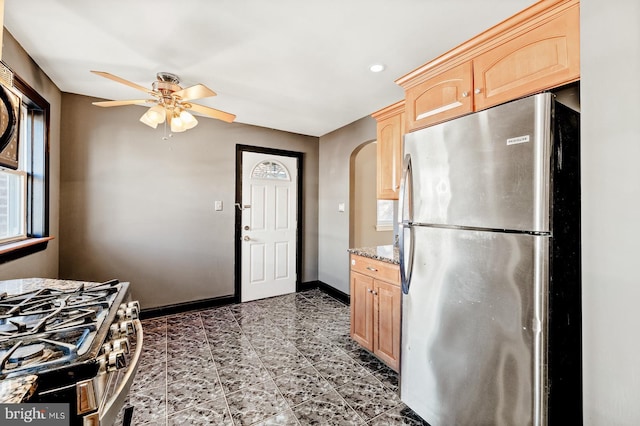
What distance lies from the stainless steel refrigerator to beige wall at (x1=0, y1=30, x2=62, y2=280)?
8.80 ft

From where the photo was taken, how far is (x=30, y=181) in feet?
7.73

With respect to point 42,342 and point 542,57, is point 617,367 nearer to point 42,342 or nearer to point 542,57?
point 542,57

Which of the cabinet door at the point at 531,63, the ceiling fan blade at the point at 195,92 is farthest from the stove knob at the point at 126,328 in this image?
the cabinet door at the point at 531,63

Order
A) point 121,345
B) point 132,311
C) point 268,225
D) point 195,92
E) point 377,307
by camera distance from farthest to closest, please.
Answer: point 268,225
point 377,307
point 195,92
point 132,311
point 121,345

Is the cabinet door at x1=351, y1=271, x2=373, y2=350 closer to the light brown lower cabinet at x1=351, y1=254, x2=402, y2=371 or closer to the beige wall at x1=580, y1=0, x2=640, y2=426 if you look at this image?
the light brown lower cabinet at x1=351, y1=254, x2=402, y2=371

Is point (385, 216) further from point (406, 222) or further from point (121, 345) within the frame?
point (121, 345)

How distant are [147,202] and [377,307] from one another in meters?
2.72

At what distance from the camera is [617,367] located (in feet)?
3.51

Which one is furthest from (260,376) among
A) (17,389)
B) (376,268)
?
(17,389)

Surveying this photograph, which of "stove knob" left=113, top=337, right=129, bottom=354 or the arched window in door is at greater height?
the arched window in door

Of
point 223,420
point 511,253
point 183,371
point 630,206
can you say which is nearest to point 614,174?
point 630,206

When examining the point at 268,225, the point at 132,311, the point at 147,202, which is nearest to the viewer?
the point at 132,311

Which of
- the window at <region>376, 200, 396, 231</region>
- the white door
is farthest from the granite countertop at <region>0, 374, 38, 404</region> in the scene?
the window at <region>376, 200, 396, 231</region>

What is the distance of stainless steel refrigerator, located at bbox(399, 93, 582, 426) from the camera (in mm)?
1159
